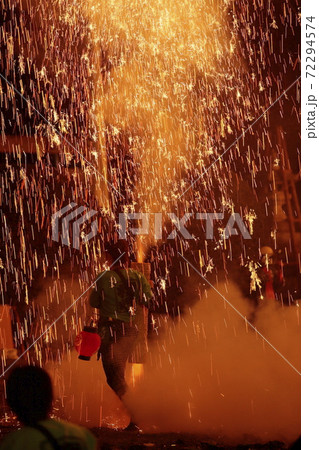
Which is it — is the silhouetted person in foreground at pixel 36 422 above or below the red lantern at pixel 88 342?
above

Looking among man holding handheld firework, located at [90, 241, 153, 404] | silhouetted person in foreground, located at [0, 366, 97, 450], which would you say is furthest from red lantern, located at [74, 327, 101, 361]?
silhouetted person in foreground, located at [0, 366, 97, 450]

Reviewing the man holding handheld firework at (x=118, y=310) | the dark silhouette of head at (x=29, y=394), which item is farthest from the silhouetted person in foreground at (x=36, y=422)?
the man holding handheld firework at (x=118, y=310)

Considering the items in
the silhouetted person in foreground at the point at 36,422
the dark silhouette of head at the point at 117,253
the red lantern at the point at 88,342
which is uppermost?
the dark silhouette of head at the point at 117,253

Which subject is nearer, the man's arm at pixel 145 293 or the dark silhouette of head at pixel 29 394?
the dark silhouette of head at pixel 29 394

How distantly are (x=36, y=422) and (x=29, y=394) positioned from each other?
0.11m

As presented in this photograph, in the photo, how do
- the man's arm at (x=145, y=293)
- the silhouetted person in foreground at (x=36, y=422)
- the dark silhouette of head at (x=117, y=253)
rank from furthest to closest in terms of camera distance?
the man's arm at (x=145, y=293) < the dark silhouette of head at (x=117, y=253) < the silhouetted person in foreground at (x=36, y=422)

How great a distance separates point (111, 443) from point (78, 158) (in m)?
4.28

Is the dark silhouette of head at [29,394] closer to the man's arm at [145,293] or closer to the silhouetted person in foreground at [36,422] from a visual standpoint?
the silhouetted person in foreground at [36,422]

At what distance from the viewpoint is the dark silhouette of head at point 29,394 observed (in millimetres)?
2188

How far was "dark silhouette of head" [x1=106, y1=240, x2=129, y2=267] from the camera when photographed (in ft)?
14.4
